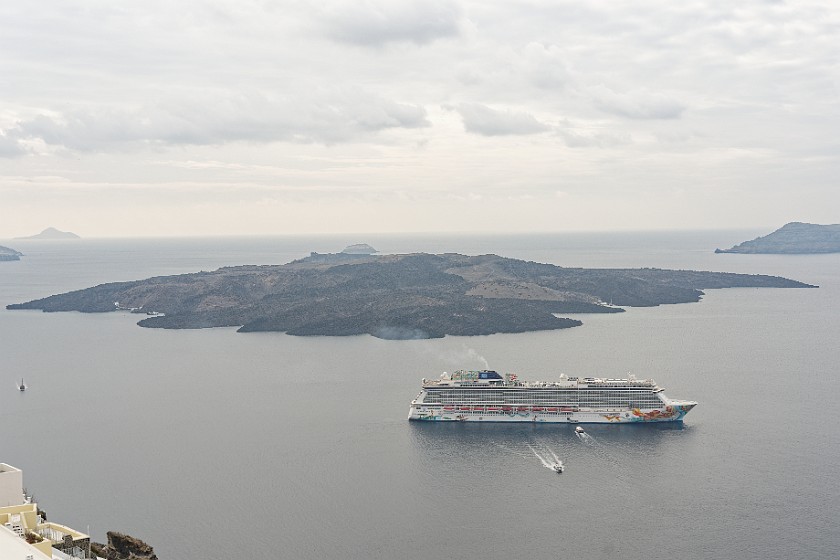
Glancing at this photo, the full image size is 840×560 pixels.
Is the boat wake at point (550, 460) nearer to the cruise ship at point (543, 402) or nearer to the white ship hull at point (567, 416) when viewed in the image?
the white ship hull at point (567, 416)

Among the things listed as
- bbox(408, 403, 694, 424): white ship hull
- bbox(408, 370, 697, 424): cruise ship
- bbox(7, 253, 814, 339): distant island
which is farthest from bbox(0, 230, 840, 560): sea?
bbox(7, 253, 814, 339): distant island

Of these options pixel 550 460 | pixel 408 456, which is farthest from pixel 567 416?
pixel 408 456

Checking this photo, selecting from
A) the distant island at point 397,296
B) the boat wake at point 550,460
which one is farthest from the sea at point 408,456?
the distant island at point 397,296

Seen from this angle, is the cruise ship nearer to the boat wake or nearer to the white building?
the boat wake

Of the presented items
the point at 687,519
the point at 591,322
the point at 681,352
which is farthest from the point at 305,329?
the point at 687,519

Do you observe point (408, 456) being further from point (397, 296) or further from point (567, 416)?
point (397, 296)

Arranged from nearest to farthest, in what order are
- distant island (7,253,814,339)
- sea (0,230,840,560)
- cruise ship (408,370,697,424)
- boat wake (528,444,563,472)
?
sea (0,230,840,560), boat wake (528,444,563,472), cruise ship (408,370,697,424), distant island (7,253,814,339)

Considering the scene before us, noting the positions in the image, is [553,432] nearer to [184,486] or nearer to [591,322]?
[184,486]
